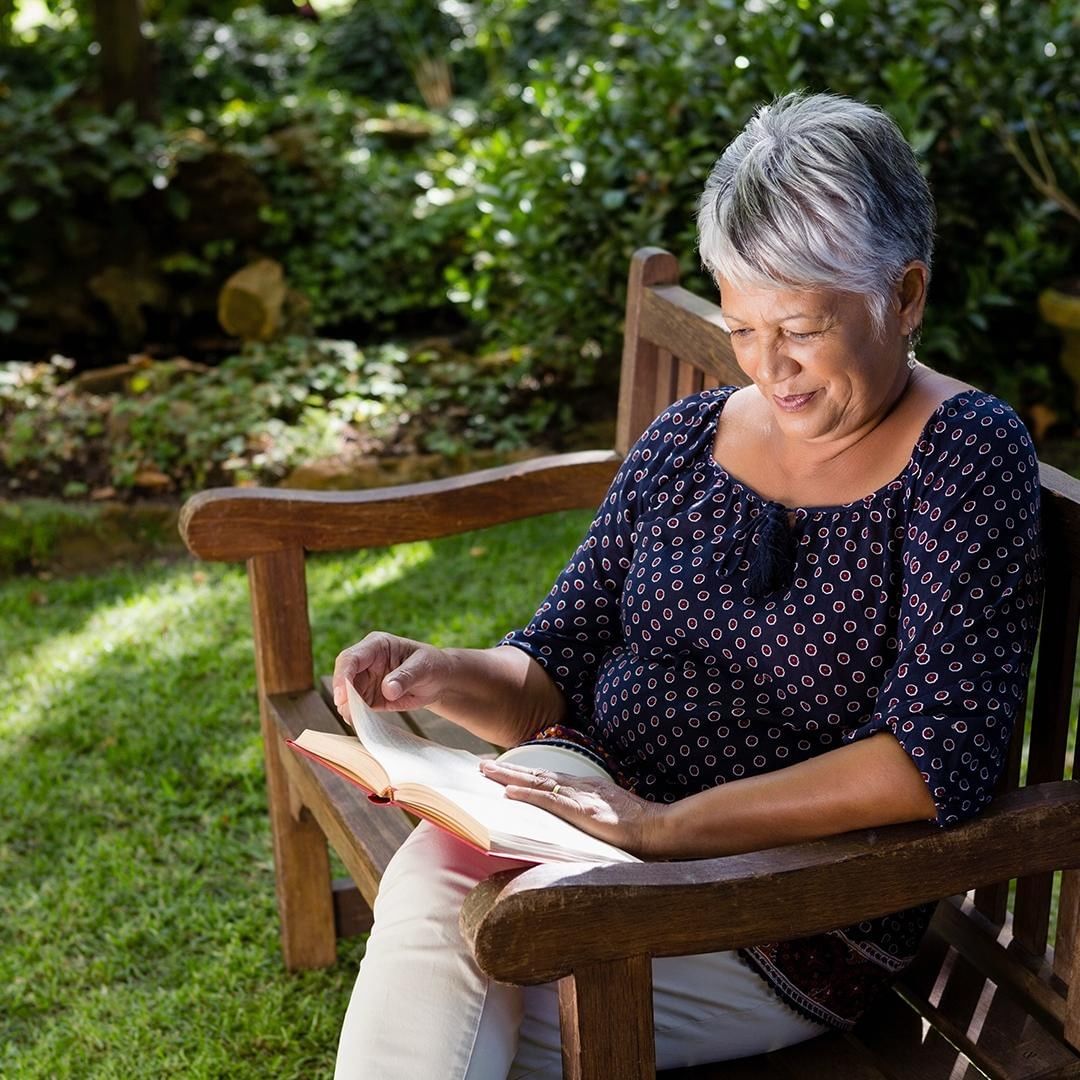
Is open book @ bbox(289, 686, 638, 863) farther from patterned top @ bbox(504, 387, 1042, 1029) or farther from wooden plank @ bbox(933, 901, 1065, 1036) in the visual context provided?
wooden plank @ bbox(933, 901, 1065, 1036)

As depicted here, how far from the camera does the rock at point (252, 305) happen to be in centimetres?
652

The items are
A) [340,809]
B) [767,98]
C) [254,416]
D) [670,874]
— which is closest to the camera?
[670,874]

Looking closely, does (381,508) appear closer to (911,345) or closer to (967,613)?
(911,345)

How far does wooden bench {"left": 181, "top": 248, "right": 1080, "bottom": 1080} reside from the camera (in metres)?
1.54

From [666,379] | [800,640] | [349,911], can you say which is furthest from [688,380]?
[349,911]

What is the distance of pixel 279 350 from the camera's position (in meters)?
6.08

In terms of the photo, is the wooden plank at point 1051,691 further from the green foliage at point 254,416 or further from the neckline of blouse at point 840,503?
the green foliage at point 254,416

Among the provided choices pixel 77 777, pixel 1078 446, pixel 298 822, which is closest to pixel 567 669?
pixel 298 822

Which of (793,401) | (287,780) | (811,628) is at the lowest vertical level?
(287,780)

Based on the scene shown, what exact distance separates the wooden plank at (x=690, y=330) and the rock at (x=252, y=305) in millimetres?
3873

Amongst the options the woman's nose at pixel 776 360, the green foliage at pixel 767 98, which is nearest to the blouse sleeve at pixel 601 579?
the woman's nose at pixel 776 360

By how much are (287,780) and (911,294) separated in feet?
5.08

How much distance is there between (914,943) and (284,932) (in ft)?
4.86

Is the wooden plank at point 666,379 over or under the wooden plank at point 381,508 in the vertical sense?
over
